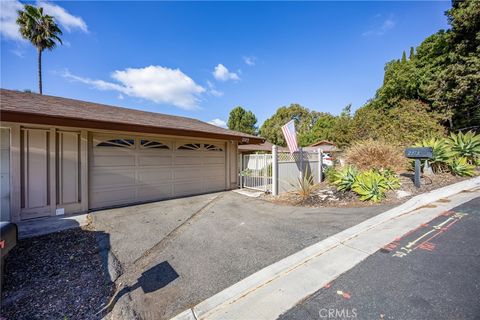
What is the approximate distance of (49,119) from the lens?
4875mm

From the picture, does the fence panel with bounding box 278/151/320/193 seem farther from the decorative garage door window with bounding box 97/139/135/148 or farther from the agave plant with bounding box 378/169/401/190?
the decorative garage door window with bounding box 97/139/135/148

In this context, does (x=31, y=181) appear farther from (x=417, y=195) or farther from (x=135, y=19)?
(x=417, y=195)

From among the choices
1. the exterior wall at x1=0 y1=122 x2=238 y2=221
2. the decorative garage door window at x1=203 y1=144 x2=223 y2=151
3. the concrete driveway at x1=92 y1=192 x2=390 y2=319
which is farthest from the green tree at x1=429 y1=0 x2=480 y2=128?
the exterior wall at x1=0 y1=122 x2=238 y2=221

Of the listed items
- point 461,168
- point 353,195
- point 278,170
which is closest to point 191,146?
point 278,170

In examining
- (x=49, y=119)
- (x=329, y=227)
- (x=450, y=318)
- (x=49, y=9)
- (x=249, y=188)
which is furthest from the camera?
(x=49, y=9)

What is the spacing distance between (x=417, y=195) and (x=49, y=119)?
10.4m

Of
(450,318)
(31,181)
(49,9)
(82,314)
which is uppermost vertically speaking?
(49,9)

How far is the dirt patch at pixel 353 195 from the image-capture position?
608 cm

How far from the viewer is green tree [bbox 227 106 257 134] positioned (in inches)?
1174

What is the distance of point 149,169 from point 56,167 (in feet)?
8.24

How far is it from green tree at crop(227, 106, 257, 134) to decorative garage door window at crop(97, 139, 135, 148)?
77.0 ft

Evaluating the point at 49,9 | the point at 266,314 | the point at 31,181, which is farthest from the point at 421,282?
the point at 49,9
